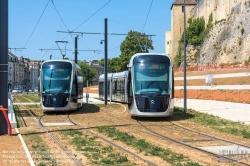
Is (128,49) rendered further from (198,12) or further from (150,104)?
(150,104)

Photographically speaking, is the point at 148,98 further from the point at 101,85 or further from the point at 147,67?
the point at 101,85

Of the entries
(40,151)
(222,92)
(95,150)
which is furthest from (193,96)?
(40,151)

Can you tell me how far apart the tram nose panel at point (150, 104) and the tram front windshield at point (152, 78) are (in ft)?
0.82

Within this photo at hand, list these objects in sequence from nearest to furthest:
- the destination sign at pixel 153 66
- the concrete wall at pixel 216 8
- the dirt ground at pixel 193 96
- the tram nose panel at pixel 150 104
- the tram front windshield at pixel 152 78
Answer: the dirt ground at pixel 193 96
the tram nose panel at pixel 150 104
the tram front windshield at pixel 152 78
the destination sign at pixel 153 66
the concrete wall at pixel 216 8

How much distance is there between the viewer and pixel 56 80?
2284 cm

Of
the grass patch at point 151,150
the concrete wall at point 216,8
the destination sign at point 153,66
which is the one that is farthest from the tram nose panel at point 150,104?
the concrete wall at point 216,8

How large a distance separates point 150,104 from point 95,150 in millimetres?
8437

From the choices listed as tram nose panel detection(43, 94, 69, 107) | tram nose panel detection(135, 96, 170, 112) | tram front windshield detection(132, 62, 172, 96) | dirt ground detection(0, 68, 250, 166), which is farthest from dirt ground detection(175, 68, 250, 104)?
tram nose panel detection(43, 94, 69, 107)

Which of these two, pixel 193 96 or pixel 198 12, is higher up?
pixel 198 12

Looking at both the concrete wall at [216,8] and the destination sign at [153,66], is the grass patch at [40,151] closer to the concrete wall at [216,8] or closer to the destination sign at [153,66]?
the destination sign at [153,66]

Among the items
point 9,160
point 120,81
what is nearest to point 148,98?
point 9,160

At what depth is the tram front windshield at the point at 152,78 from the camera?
18922mm

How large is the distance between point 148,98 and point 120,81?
1533 centimetres

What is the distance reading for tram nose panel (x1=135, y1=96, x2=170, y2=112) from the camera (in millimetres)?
18688
